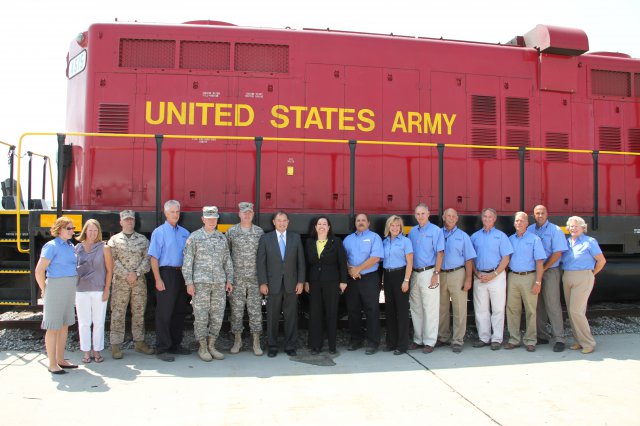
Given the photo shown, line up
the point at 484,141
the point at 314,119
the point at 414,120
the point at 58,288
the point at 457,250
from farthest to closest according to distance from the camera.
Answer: the point at 484,141 → the point at 414,120 → the point at 314,119 → the point at 457,250 → the point at 58,288

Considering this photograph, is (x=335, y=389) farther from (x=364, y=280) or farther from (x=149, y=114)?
(x=149, y=114)

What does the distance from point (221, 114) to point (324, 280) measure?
2.42 meters

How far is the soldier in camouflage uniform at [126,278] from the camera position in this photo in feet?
16.0

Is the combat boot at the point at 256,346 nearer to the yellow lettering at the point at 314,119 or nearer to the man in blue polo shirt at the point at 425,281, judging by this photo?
the man in blue polo shirt at the point at 425,281

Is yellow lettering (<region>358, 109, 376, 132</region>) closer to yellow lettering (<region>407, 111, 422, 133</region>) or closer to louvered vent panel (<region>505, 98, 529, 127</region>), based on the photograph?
yellow lettering (<region>407, 111, 422, 133</region>)

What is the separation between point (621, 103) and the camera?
270 inches

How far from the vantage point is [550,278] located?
18.0 ft

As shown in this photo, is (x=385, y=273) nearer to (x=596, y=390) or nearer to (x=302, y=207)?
(x=302, y=207)

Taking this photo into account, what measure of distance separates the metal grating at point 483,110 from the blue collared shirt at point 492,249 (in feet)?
5.75

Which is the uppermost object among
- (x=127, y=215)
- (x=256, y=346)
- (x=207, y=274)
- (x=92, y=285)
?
(x=127, y=215)

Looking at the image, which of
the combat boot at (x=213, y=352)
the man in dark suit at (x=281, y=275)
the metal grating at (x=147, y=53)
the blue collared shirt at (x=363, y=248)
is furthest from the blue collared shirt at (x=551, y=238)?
the metal grating at (x=147, y=53)

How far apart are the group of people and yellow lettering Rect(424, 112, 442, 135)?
137cm

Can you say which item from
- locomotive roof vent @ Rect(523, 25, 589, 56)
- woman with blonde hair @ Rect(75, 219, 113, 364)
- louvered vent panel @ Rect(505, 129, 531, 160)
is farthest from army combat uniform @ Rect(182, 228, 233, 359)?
locomotive roof vent @ Rect(523, 25, 589, 56)

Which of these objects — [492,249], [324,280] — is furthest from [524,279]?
[324,280]
